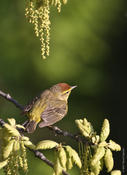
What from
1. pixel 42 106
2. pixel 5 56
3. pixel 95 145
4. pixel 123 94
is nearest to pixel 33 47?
pixel 5 56

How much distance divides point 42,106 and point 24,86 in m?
3.57

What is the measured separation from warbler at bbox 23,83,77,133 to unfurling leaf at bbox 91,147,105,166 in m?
1.48

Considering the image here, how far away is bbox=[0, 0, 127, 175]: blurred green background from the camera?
7.48m

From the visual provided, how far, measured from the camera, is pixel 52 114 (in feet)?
15.3

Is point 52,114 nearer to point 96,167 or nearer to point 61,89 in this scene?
point 61,89

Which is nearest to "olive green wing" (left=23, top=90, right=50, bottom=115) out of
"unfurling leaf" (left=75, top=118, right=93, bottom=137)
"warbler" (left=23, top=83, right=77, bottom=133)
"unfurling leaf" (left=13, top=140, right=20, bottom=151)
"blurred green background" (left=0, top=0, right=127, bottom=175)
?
"warbler" (left=23, top=83, right=77, bottom=133)

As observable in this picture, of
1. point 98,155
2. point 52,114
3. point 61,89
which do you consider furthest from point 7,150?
point 61,89

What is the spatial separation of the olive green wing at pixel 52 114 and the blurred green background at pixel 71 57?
2116mm

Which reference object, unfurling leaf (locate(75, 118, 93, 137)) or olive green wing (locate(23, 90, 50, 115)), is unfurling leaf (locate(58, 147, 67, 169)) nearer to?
unfurling leaf (locate(75, 118, 93, 137))

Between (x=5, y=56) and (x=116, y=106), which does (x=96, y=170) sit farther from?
(x=116, y=106)

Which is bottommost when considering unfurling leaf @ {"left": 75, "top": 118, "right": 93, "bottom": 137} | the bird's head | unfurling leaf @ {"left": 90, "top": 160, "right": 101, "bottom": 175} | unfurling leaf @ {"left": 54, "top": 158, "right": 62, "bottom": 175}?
unfurling leaf @ {"left": 90, "top": 160, "right": 101, "bottom": 175}

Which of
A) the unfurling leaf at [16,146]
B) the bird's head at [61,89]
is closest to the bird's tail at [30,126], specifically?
the bird's head at [61,89]

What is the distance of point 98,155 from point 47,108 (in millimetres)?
2130

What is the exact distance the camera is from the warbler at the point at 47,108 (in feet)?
14.7
